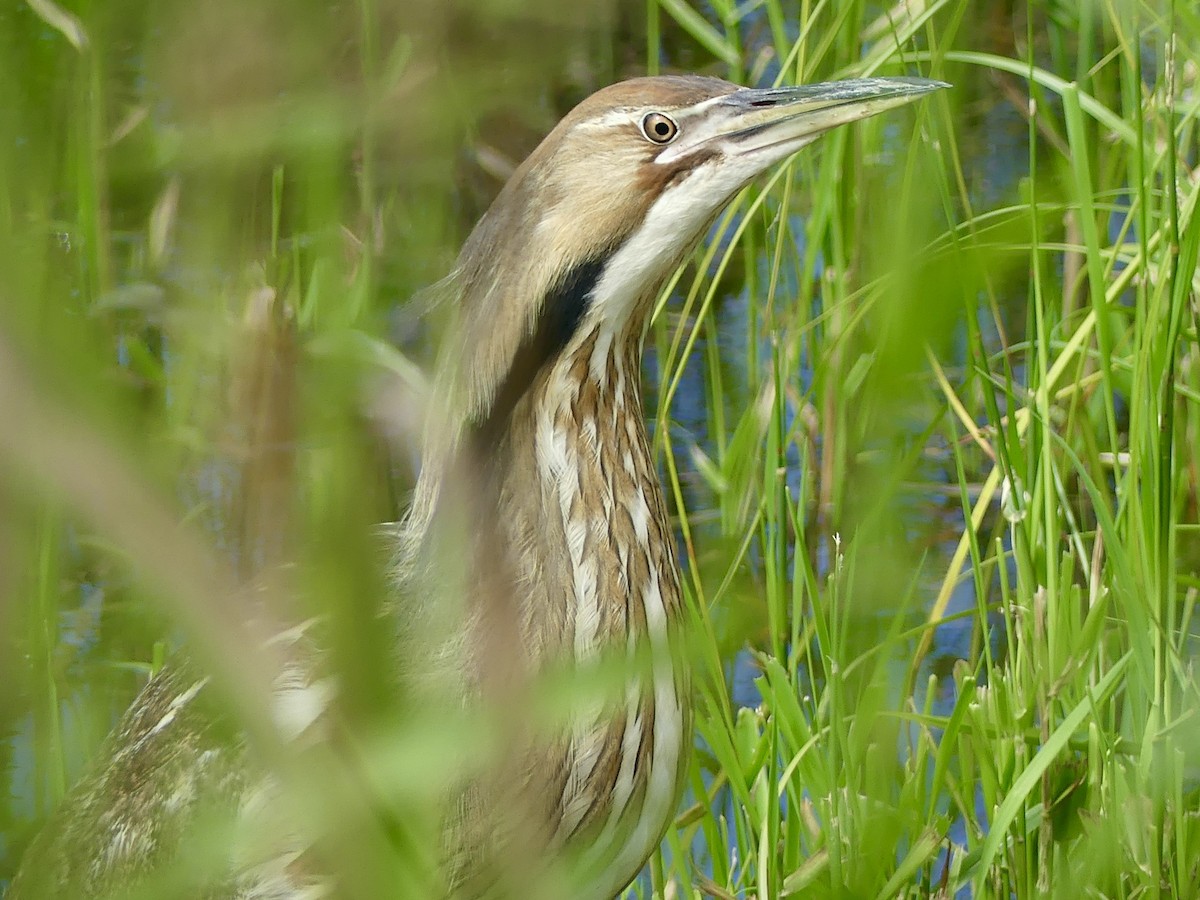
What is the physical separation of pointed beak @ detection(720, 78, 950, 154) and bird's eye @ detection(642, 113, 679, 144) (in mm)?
54

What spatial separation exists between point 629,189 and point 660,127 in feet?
0.30

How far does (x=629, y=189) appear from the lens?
5.30 feet

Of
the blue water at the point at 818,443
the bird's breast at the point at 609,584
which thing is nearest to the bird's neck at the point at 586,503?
the bird's breast at the point at 609,584

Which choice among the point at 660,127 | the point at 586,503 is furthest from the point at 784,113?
the point at 586,503

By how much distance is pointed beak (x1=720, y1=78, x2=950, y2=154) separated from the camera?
151 centimetres

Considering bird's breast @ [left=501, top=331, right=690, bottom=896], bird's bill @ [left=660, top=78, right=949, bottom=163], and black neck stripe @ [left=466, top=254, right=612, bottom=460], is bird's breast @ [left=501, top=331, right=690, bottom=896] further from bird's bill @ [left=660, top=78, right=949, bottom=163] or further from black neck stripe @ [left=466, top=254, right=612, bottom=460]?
bird's bill @ [left=660, top=78, right=949, bottom=163]

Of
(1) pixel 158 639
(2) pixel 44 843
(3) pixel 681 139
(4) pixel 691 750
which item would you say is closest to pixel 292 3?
(1) pixel 158 639

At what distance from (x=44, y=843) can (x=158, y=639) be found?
0.17 meters

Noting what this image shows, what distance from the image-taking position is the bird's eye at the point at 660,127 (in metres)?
1.66

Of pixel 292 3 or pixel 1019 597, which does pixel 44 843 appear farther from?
pixel 1019 597

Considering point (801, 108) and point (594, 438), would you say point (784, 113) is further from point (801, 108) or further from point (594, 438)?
point (594, 438)

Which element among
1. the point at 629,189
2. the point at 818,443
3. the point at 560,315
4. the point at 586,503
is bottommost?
the point at 818,443

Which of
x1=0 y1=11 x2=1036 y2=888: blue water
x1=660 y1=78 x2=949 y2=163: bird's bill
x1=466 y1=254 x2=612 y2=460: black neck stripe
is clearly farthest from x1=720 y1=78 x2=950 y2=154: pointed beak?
x1=0 y1=11 x2=1036 y2=888: blue water

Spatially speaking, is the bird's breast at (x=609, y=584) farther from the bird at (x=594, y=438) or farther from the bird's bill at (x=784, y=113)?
the bird's bill at (x=784, y=113)
